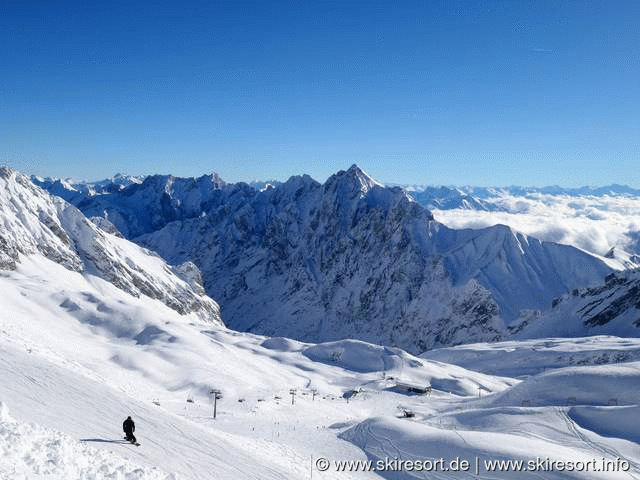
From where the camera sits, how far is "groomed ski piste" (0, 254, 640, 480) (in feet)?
79.2

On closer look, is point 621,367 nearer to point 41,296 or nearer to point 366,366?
point 366,366

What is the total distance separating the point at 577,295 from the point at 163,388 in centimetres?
15514

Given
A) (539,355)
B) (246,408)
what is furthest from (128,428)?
(539,355)

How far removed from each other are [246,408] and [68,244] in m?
136

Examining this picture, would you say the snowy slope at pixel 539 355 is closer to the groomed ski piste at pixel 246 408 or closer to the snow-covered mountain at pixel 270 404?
the snow-covered mountain at pixel 270 404

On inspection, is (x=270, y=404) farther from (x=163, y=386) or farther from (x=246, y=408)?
(x=163, y=386)

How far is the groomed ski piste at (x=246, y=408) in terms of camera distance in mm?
24141

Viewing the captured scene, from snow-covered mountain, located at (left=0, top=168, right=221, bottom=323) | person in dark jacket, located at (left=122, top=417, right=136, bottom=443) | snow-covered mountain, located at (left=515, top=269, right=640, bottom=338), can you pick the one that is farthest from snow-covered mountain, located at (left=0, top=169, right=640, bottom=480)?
snow-covered mountain, located at (left=515, top=269, right=640, bottom=338)

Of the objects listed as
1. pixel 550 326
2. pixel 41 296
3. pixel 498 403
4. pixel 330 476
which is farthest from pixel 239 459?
pixel 550 326

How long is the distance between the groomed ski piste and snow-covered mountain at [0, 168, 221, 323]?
160 ft

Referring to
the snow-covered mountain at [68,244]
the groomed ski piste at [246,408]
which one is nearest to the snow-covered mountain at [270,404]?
the groomed ski piste at [246,408]

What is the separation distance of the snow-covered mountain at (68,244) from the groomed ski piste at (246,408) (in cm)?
4863

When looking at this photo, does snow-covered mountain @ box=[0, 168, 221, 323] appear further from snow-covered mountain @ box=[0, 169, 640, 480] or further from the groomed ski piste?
the groomed ski piste

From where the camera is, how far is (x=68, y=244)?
559ft
